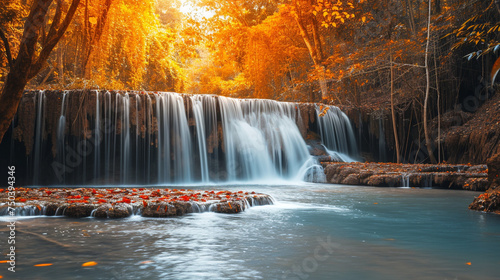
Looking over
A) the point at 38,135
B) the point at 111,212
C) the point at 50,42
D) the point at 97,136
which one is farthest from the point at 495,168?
the point at 38,135

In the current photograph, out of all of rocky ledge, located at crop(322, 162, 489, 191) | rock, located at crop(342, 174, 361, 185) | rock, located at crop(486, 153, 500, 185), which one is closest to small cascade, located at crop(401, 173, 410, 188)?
rocky ledge, located at crop(322, 162, 489, 191)

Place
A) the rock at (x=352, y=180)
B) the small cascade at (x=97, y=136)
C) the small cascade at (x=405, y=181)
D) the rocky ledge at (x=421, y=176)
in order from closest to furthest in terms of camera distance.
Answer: the rocky ledge at (x=421, y=176) < the small cascade at (x=405, y=181) < the rock at (x=352, y=180) < the small cascade at (x=97, y=136)

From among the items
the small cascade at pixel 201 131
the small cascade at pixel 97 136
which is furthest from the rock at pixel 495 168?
the small cascade at pixel 97 136

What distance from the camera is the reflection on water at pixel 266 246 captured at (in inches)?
128

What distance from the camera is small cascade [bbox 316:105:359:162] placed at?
19.1 m

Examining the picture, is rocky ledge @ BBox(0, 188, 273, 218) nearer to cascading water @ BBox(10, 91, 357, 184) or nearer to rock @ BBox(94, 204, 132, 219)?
rock @ BBox(94, 204, 132, 219)

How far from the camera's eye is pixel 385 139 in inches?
825

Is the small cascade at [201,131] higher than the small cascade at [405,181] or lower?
higher

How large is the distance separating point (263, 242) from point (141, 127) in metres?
11.5

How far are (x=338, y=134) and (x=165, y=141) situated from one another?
8.43 m

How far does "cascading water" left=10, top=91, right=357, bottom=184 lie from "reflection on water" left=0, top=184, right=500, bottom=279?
8.86 meters

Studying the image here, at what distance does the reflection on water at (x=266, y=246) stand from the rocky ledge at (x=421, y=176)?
191 inches

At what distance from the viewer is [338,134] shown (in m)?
19.5

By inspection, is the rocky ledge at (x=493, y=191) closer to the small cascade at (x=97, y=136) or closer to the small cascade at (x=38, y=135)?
the small cascade at (x=97, y=136)
